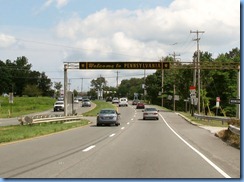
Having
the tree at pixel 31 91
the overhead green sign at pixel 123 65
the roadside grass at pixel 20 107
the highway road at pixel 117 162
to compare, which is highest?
the overhead green sign at pixel 123 65

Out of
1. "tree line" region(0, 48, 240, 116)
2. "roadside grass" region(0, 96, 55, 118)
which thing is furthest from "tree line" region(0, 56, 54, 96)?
"roadside grass" region(0, 96, 55, 118)

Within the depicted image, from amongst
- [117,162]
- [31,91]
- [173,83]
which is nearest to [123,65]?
[117,162]

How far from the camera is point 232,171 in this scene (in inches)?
439

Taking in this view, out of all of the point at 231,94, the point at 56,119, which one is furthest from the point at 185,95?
the point at 56,119

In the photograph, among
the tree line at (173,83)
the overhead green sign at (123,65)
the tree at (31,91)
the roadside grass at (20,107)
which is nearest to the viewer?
the overhead green sign at (123,65)

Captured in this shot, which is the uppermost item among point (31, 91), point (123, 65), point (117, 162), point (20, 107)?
point (123, 65)

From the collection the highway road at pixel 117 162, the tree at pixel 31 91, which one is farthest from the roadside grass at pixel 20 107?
the highway road at pixel 117 162

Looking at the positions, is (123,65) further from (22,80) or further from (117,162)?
(22,80)

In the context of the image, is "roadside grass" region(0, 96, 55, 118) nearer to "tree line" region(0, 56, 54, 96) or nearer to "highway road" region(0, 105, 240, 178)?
"highway road" region(0, 105, 240, 178)

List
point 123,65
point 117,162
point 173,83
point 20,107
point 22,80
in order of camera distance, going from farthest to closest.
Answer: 1. point 22,80
2. point 173,83
3. point 20,107
4. point 123,65
5. point 117,162

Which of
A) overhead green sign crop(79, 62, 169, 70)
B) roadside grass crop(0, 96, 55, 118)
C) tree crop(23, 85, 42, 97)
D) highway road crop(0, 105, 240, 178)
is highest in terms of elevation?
overhead green sign crop(79, 62, 169, 70)

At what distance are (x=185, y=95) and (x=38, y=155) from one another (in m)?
74.3

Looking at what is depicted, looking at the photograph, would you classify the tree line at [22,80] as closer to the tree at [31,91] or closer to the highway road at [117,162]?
the tree at [31,91]

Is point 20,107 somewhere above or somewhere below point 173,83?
below
